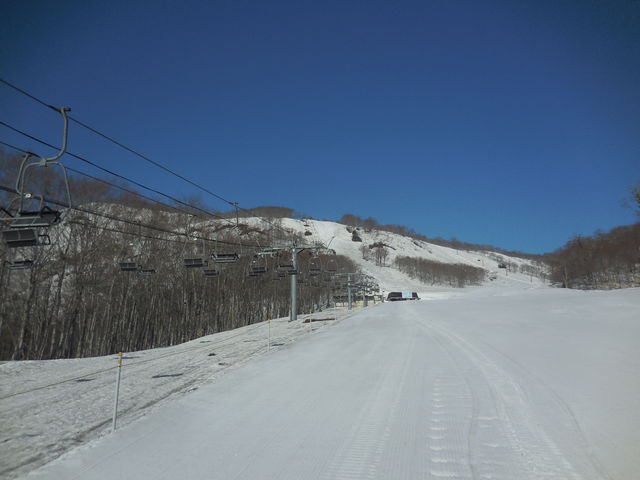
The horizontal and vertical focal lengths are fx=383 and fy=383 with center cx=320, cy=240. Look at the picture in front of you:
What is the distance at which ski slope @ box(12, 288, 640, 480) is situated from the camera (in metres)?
4.83

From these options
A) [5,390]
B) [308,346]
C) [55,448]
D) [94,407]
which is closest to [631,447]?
[55,448]

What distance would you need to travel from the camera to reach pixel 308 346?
52.4 ft

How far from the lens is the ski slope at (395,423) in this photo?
483 cm

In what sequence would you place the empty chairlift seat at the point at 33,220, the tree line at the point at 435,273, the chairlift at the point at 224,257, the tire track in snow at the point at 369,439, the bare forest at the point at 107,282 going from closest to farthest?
1. the tire track in snow at the point at 369,439
2. the empty chairlift seat at the point at 33,220
3. the chairlift at the point at 224,257
4. the bare forest at the point at 107,282
5. the tree line at the point at 435,273

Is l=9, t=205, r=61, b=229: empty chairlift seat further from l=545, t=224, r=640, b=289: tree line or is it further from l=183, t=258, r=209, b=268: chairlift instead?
l=545, t=224, r=640, b=289: tree line

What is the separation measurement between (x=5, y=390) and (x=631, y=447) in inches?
551

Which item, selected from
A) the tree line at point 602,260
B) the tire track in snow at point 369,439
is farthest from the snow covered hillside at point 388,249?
the tire track in snow at point 369,439

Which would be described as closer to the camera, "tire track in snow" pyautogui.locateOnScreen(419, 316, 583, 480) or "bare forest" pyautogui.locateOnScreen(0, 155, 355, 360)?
"tire track in snow" pyautogui.locateOnScreen(419, 316, 583, 480)

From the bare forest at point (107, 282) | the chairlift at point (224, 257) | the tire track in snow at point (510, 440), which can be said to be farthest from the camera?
the bare forest at point (107, 282)

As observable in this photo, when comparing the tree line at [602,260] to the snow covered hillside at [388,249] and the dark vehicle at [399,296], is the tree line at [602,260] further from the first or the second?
the snow covered hillside at [388,249]

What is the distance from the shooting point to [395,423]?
20.9 ft

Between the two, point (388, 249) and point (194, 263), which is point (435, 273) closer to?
point (388, 249)

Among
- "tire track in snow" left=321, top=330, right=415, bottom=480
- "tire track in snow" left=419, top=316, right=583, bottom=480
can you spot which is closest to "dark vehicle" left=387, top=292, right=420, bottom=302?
"tire track in snow" left=419, top=316, right=583, bottom=480

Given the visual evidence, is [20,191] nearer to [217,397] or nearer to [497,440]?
[217,397]
